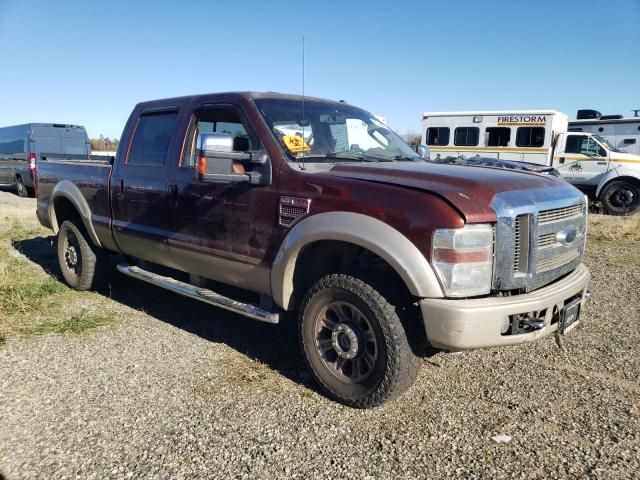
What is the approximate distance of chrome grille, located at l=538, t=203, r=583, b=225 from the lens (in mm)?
3032

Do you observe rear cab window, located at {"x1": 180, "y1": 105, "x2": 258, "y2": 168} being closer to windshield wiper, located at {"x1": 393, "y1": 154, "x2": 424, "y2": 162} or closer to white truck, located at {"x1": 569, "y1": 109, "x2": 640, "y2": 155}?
windshield wiper, located at {"x1": 393, "y1": 154, "x2": 424, "y2": 162}

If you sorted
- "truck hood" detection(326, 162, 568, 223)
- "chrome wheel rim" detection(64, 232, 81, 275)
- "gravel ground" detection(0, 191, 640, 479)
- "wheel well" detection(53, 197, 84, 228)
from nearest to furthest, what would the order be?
"gravel ground" detection(0, 191, 640, 479), "truck hood" detection(326, 162, 568, 223), "chrome wheel rim" detection(64, 232, 81, 275), "wheel well" detection(53, 197, 84, 228)

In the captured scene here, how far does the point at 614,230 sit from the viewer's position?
9.85m

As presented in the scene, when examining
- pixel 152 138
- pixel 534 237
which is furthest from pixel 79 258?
pixel 534 237

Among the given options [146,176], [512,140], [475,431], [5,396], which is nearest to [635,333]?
[475,431]

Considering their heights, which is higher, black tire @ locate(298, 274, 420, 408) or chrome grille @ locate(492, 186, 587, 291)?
chrome grille @ locate(492, 186, 587, 291)

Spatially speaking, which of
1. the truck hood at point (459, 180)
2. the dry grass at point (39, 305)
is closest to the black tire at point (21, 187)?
the dry grass at point (39, 305)

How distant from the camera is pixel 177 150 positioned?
4273mm

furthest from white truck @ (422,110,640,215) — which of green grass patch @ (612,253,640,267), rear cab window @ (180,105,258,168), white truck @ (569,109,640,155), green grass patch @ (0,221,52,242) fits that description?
rear cab window @ (180,105,258,168)

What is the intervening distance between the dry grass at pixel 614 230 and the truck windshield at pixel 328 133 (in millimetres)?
6430

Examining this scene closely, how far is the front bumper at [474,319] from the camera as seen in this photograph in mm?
2736

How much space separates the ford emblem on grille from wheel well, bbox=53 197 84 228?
16.1 ft

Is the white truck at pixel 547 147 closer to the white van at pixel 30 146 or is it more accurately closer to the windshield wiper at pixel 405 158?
the windshield wiper at pixel 405 158

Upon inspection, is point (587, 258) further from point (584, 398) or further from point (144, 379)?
point (144, 379)
